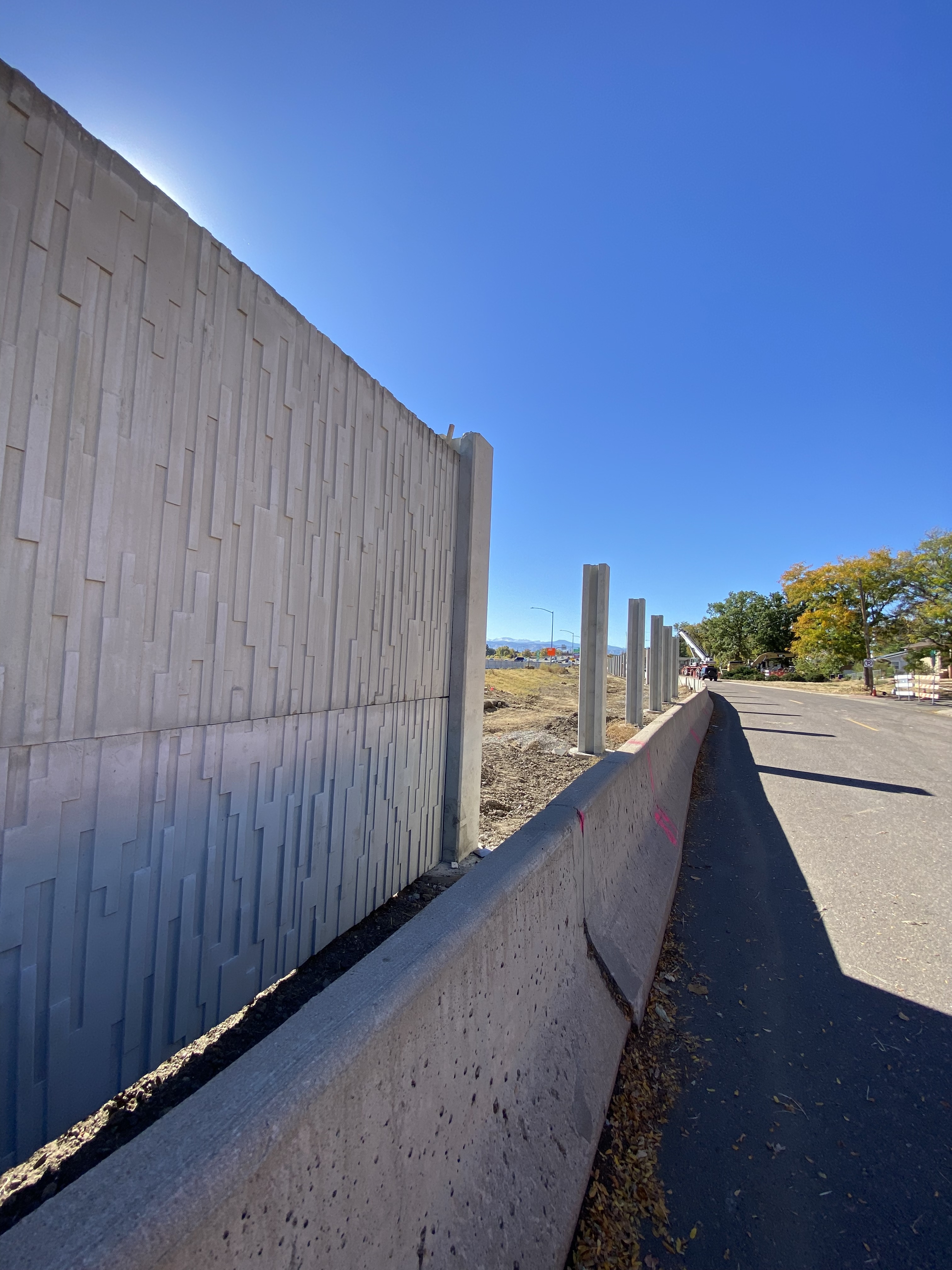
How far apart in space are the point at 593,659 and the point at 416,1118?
9.77 meters

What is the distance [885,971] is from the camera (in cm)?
358

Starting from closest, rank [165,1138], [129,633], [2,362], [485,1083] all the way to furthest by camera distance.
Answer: [165,1138], [485,1083], [2,362], [129,633]

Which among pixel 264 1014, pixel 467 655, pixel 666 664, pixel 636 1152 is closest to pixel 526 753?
pixel 467 655

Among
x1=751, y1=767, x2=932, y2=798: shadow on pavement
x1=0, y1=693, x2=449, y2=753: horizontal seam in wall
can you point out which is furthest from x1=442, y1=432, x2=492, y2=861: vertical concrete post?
x1=751, y1=767, x2=932, y2=798: shadow on pavement

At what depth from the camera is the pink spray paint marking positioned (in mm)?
5277

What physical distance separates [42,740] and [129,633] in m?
0.52

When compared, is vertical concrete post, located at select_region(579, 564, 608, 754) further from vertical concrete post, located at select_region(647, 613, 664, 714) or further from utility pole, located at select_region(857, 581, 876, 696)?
utility pole, located at select_region(857, 581, 876, 696)

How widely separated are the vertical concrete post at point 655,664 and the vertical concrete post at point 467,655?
40.9ft

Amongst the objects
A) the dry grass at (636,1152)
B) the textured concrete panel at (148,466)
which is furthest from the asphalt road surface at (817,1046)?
the textured concrete panel at (148,466)

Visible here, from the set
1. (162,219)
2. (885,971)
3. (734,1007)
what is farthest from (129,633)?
(885,971)

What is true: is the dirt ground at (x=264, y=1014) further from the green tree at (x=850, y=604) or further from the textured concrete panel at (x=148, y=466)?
the green tree at (x=850, y=604)

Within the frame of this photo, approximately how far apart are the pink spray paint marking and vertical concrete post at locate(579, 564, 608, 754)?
4.77 meters

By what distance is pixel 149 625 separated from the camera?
8.77 feet

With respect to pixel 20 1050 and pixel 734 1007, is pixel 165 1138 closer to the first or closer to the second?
pixel 20 1050
